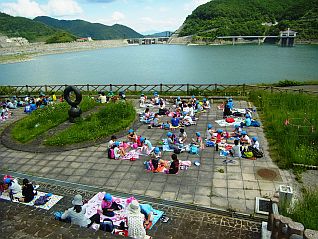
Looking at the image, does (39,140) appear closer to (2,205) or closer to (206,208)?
(2,205)

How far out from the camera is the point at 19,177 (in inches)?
447

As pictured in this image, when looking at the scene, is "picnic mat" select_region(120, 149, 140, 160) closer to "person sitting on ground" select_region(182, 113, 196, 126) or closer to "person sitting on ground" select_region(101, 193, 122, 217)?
"person sitting on ground" select_region(101, 193, 122, 217)

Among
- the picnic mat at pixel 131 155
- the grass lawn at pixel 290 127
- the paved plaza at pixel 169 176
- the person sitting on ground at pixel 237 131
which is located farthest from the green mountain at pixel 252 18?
the picnic mat at pixel 131 155

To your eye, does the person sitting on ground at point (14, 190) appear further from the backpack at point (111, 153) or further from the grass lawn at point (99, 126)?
the grass lawn at point (99, 126)

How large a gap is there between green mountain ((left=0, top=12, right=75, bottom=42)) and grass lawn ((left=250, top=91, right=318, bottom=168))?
149m

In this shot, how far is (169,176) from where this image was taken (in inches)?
424

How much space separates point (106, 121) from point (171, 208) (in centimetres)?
903

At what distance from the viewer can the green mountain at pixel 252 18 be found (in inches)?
4653

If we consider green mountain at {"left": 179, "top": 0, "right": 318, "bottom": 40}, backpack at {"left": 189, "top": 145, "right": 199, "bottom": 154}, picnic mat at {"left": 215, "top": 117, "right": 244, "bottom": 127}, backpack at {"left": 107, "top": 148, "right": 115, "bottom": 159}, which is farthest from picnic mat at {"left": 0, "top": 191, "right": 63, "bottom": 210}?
green mountain at {"left": 179, "top": 0, "right": 318, "bottom": 40}

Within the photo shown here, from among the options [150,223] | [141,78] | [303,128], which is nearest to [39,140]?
[150,223]

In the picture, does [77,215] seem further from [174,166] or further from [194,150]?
[194,150]

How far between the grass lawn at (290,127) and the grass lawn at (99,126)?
8179 millimetres

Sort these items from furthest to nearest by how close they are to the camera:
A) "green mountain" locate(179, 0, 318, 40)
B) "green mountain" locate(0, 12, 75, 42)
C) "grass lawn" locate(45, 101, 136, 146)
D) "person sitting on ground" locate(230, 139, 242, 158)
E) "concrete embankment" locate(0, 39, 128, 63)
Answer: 1. "green mountain" locate(0, 12, 75, 42)
2. "green mountain" locate(179, 0, 318, 40)
3. "concrete embankment" locate(0, 39, 128, 63)
4. "grass lawn" locate(45, 101, 136, 146)
5. "person sitting on ground" locate(230, 139, 242, 158)

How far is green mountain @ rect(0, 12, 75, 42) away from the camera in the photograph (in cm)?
15736
